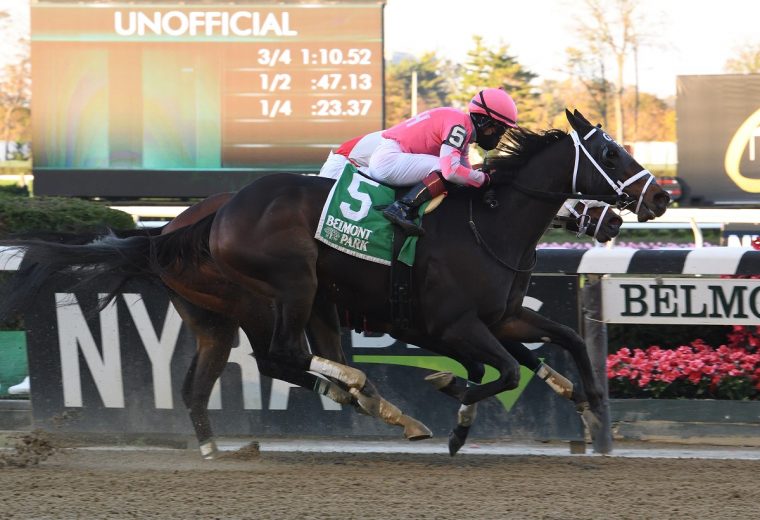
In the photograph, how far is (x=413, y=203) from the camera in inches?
197

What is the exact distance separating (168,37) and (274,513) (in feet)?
34.0

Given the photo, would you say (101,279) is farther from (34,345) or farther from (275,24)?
(275,24)

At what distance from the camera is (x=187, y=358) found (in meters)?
5.77

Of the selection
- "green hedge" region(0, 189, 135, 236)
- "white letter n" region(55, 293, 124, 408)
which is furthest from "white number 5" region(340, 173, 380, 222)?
"green hedge" region(0, 189, 135, 236)

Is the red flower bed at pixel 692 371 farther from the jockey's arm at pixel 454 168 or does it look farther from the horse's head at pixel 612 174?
the jockey's arm at pixel 454 168

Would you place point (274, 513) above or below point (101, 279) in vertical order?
below

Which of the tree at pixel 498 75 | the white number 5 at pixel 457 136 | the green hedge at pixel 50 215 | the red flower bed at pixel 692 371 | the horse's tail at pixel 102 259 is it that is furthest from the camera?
the tree at pixel 498 75

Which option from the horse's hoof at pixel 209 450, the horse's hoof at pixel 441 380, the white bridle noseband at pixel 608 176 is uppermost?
the white bridle noseband at pixel 608 176

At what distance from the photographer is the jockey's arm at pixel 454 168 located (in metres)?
4.98

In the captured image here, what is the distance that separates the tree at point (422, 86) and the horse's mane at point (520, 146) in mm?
40974

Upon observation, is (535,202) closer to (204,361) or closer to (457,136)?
(457,136)

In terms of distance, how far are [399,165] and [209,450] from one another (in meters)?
1.70

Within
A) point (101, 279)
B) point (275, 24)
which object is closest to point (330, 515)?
point (101, 279)

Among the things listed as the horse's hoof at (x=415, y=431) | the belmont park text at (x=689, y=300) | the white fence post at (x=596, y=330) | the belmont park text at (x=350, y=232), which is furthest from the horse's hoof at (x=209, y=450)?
the belmont park text at (x=689, y=300)
